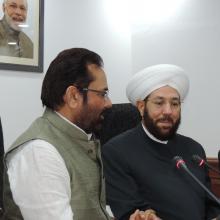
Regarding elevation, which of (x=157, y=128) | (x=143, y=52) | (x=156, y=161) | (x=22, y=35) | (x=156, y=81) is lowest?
(x=156, y=161)

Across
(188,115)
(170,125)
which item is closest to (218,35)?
(188,115)

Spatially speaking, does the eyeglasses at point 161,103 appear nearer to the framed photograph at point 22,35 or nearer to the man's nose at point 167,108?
the man's nose at point 167,108

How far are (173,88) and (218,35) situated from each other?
108 centimetres

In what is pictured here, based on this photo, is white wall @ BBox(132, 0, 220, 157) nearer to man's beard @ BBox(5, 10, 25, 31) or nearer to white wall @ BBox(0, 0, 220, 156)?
white wall @ BBox(0, 0, 220, 156)

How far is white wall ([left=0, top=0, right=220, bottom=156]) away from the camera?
287 centimetres

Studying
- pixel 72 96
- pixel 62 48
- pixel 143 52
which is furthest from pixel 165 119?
pixel 143 52

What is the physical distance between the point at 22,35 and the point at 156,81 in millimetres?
1167

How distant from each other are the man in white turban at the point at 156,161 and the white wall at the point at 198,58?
91cm

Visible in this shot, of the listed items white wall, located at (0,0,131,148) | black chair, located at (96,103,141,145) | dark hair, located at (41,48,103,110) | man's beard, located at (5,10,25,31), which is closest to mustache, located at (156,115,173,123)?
black chair, located at (96,103,141,145)

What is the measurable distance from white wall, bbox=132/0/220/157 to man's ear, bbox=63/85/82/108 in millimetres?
1850

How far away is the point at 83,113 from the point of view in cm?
141

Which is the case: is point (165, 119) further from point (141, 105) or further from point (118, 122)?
point (118, 122)

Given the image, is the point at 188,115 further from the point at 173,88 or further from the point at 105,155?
the point at 105,155

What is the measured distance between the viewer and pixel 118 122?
8.09ft
